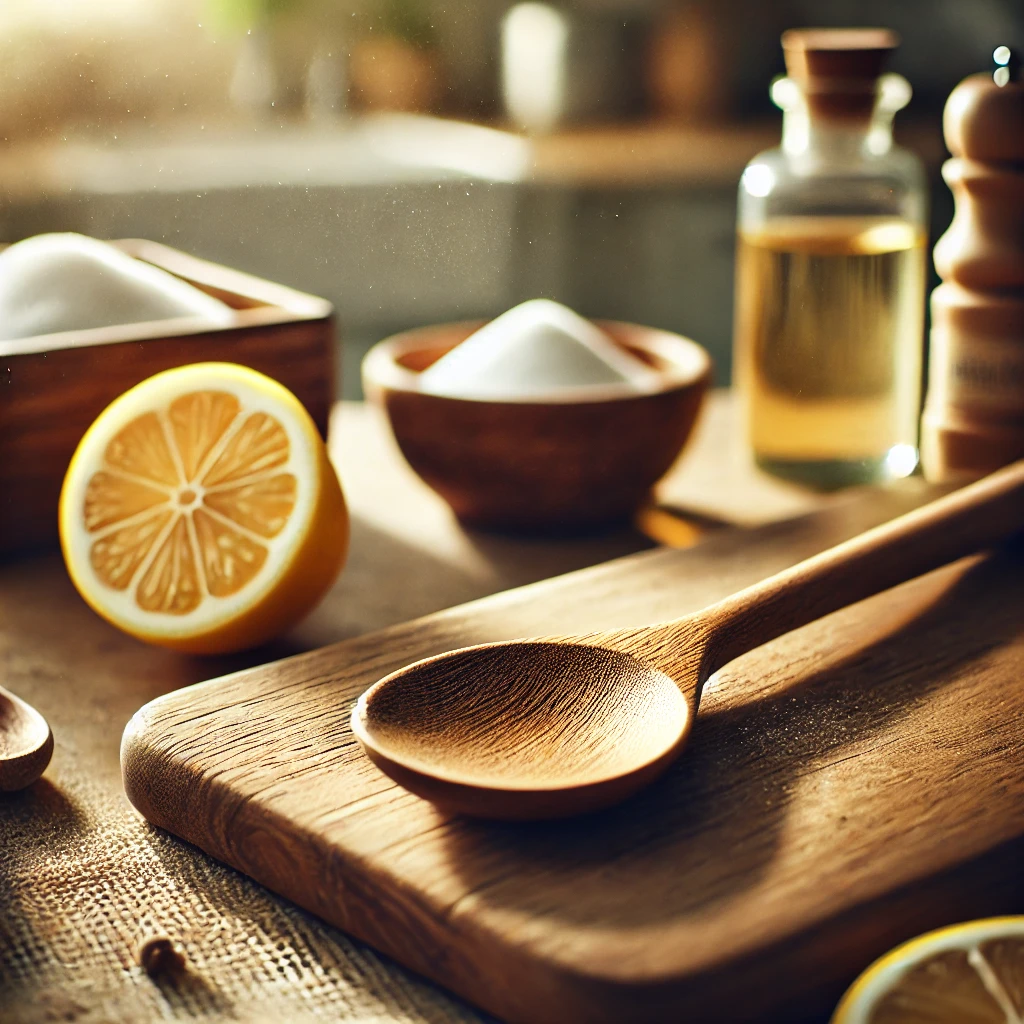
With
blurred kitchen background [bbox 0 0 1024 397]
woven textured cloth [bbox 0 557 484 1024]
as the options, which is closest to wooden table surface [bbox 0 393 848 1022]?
woven textured cloth [bbox 0 557 484 1024]

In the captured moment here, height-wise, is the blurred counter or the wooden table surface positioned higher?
the blurred counter

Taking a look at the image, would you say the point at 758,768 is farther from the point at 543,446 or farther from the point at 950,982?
the point at 543,446

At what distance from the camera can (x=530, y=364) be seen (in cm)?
78

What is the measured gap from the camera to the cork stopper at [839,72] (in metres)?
0.78

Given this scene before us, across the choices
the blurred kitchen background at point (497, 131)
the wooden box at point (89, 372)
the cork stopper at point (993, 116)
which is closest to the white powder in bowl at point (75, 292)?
the wooden box at point (89, 372)

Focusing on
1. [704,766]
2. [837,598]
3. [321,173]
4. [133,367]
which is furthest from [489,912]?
[321,173]

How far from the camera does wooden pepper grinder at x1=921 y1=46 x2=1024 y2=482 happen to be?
2.56ft

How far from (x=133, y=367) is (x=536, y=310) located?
0.25 metres

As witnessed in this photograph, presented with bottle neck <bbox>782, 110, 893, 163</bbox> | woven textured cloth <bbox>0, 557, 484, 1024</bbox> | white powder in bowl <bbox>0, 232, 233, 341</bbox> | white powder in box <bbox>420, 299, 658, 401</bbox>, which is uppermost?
bottle neck <bbox>782, 110, 893, 163</bbox>

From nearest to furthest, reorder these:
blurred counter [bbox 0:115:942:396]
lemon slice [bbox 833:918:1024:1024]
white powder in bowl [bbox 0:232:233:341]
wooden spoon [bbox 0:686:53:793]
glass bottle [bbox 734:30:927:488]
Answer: lemon slice [bbox 833:918:1024:1024]
wooden spoon [bbox 0:686:53:793]
white powder in bowl [bbox 0:232:233:341]
glass bottle [bbox 734:30:927:488]
blurred counter [bbox 0:115:942:396]

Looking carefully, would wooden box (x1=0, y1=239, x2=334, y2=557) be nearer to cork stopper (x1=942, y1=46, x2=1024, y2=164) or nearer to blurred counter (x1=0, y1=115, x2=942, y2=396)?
cork stopper (x1=942, y1=46, x2=1024, y2=164)

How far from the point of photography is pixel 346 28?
284 cm

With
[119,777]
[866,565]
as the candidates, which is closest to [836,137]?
[866,565]

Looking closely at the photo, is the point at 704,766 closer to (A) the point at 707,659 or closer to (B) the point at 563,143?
(A) the point at 707,659
